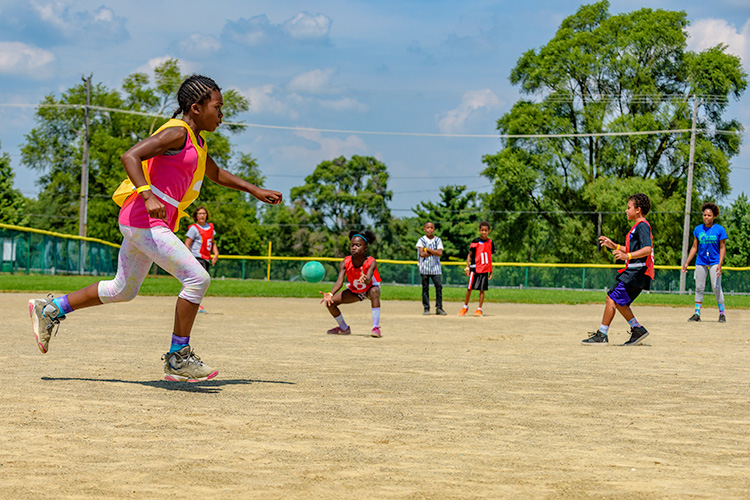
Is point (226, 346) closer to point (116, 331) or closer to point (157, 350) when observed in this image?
point (157, 350)

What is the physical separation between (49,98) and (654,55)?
126 ft

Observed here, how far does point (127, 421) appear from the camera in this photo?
482 cm

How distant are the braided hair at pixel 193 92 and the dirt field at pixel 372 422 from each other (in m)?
2.05

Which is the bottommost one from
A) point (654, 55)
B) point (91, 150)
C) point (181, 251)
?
point (181, 251)

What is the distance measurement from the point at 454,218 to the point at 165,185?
271 feet

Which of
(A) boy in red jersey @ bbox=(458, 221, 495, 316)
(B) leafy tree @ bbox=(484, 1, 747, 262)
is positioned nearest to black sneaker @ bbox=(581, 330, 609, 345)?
(A) boy in red jersey @ bbox=(458, 221, 495, 316)

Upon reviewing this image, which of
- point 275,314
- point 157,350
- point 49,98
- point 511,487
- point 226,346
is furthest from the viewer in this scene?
point 49,98

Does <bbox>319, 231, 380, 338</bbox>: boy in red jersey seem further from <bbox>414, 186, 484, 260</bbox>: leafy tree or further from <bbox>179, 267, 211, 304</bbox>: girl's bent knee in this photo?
<bbox>414, 186, 484, 260</bbox>: leafy tree

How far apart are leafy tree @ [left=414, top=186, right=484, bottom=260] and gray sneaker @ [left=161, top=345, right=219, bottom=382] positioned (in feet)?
258

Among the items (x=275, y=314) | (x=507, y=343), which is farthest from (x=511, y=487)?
(x=275, y=314)

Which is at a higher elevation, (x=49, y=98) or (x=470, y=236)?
(x=49, y=98)

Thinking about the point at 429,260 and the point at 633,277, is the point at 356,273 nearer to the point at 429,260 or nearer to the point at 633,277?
the point at 633,277

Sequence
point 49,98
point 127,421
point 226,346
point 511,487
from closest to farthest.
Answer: point 511,487, point 127,421, point 226,346, point 49,98

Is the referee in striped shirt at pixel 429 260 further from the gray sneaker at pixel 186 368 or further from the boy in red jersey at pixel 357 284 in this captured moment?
the gray sneaker at pixel 186 368
